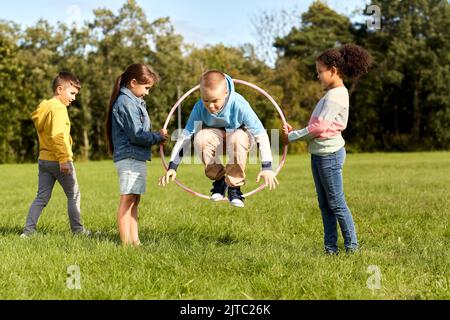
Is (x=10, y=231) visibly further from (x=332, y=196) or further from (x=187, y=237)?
(x=332, y=196)

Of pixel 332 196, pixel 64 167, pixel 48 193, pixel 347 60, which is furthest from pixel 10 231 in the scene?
pixel 347 60

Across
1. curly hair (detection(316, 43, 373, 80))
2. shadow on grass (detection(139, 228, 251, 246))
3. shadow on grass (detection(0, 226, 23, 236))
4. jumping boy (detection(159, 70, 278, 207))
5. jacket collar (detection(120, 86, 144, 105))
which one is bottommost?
shadow on grass (detection(139, 228, 251, 246))

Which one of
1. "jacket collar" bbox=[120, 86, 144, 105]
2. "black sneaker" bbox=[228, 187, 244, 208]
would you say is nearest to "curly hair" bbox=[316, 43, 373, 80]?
"black sneaker" bbox=[228, 187, 244, 208]

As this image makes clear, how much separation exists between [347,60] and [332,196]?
4.70 feet

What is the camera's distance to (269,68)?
131ft

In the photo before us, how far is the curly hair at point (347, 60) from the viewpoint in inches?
240

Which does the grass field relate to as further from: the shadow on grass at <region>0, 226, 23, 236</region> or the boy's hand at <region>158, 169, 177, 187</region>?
the boy's hand at <region>158, 169, 177, 187</region>

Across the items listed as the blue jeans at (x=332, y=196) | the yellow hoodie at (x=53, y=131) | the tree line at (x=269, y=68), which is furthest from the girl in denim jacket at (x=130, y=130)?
the tree line at (x=269, y=68)

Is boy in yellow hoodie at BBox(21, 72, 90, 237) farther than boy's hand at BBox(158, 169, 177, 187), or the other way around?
boy in yellow hoodie at BBox(21, 72, 90, 237)

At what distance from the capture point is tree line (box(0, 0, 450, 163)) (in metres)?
39.0

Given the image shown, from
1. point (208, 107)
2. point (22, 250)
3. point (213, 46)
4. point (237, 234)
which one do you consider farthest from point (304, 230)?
point (213, 46)

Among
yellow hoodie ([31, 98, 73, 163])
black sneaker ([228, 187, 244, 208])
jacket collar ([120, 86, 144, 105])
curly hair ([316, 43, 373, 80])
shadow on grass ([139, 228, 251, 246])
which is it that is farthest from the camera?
yellow hoodie ([31, 98, 73, 163])

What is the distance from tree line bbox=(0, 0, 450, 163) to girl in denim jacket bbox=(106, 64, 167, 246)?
2627 centimetres

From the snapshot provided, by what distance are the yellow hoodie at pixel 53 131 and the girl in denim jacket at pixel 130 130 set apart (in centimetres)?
106
